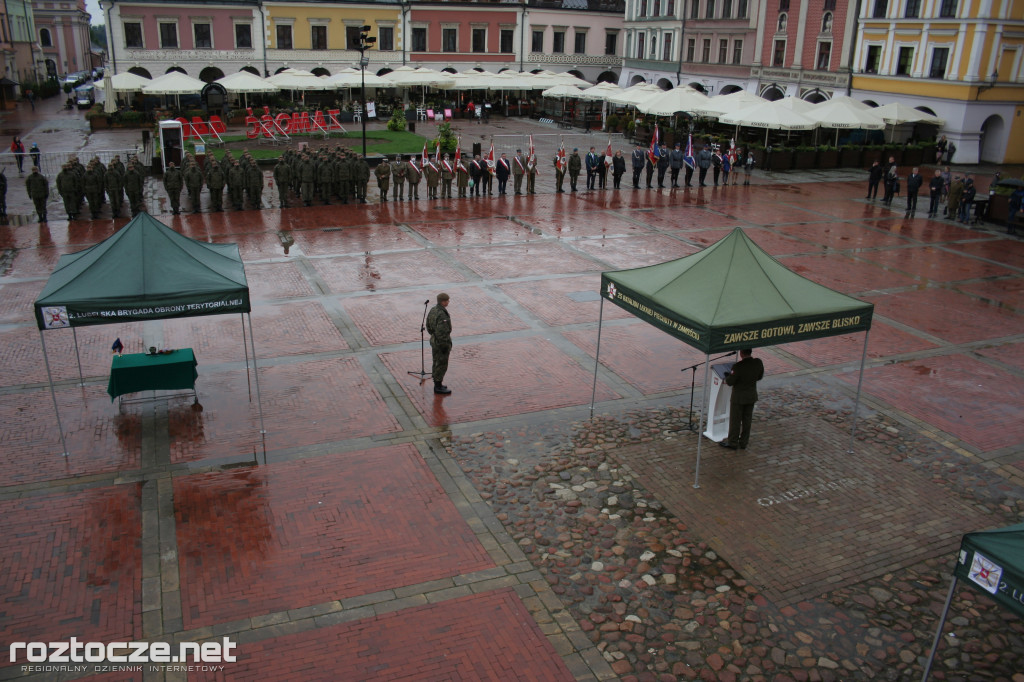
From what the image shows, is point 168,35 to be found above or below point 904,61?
above

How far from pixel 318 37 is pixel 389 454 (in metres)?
46.4

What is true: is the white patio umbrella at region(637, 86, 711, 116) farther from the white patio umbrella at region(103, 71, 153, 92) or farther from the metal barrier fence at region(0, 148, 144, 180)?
the white patio umbrella at region(103, 71, 153, 92)

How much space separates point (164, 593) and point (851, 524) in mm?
6885

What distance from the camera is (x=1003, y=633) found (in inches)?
280

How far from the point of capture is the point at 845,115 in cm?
3166

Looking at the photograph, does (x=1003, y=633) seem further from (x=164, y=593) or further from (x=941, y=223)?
(x=941, y=223)

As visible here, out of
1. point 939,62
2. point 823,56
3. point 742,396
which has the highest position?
point 823,56

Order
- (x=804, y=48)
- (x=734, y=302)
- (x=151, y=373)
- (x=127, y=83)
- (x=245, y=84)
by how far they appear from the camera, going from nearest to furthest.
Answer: (x=734, y=302), (x=151, y=373), (x=127, y=83), (x=245, y=84), (x=804, y=48)

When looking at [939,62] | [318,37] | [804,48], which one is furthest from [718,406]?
[318,37]

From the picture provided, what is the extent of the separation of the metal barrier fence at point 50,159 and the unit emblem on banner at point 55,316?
2231 cm

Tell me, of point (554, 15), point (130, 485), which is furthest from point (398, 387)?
point (554, 15)

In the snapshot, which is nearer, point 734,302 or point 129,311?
point 734,302

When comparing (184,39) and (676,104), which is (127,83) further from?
(676,104)

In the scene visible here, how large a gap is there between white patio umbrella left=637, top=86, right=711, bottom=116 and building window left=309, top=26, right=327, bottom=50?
23443 millimetres
